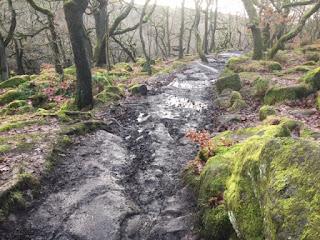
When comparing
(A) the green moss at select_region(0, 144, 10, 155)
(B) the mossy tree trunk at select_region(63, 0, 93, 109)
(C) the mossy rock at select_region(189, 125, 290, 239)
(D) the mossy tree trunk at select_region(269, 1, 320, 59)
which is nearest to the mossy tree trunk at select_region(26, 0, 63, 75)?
(B) the mossy tree trunk at select_region(63, 0, 93, 109)

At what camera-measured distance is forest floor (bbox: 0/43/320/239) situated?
13.2 feet

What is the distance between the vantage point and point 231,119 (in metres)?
7.93

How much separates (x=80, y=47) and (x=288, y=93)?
784 cm

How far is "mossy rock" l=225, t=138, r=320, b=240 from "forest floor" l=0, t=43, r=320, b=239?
4.15 feet

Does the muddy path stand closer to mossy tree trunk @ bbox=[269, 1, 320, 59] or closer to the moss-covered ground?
the moss-covered ground

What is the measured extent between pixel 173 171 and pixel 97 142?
102 inches

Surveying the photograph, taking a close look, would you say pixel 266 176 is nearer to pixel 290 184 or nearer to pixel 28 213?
pixel 290 184

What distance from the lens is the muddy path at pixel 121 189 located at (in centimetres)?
391

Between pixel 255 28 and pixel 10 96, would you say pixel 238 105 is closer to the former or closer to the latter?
pixel 255 28

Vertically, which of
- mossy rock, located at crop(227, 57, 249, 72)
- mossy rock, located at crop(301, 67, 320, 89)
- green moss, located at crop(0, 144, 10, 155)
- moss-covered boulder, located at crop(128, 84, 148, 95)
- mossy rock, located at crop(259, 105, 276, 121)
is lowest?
green moss, located at crop(0, 144, 10, 155)

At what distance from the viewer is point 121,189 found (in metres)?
4.97

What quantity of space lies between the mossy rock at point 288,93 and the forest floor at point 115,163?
217 millimetres

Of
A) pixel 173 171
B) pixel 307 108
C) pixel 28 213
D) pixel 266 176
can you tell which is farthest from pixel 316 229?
pixel 307 108

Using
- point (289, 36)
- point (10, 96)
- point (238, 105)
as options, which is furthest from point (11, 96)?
point (289, 36)
